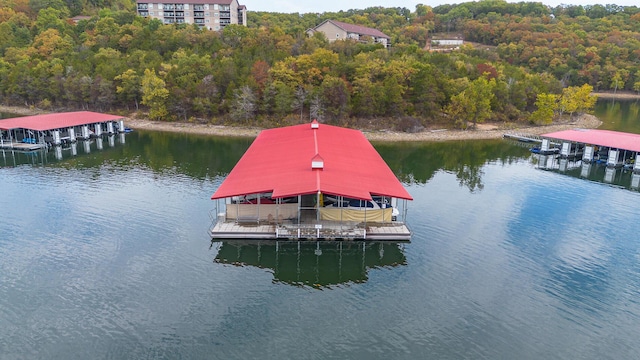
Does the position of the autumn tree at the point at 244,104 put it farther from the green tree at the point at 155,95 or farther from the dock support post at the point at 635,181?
the dock support post at the point at 635,181

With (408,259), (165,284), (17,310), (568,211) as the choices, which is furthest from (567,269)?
(17,310)

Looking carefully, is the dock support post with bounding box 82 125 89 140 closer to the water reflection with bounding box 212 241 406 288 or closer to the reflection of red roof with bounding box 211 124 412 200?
Result: the reflection of red roof with bounding box 211 124 412 200

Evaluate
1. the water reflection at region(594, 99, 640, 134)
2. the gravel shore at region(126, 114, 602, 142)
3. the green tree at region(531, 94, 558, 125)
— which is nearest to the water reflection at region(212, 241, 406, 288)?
the gravel shore at region(126, 114, 602, 142)

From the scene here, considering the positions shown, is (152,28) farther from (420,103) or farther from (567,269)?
(567,269)

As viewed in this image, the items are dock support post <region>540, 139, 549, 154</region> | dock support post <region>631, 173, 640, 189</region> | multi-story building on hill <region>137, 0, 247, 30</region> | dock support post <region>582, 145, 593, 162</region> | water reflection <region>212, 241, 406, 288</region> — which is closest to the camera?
water reflection <region>212, 241, 406, 288</region>

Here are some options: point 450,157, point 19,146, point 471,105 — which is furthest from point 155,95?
point 471,105

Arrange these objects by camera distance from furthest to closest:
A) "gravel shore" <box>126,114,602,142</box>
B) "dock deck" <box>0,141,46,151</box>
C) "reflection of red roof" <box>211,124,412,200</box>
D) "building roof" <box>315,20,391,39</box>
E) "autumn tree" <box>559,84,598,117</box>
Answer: "building roof" <box>315,20,391,39</box> → "autumn tree" <box>559,84,598,117</box> → "gravel shore" <box>126,114,602,142</box> → "dock deck" <box>0,141,46,151</box> → "reflection of red roof" <box>211,124,412,200</box>
